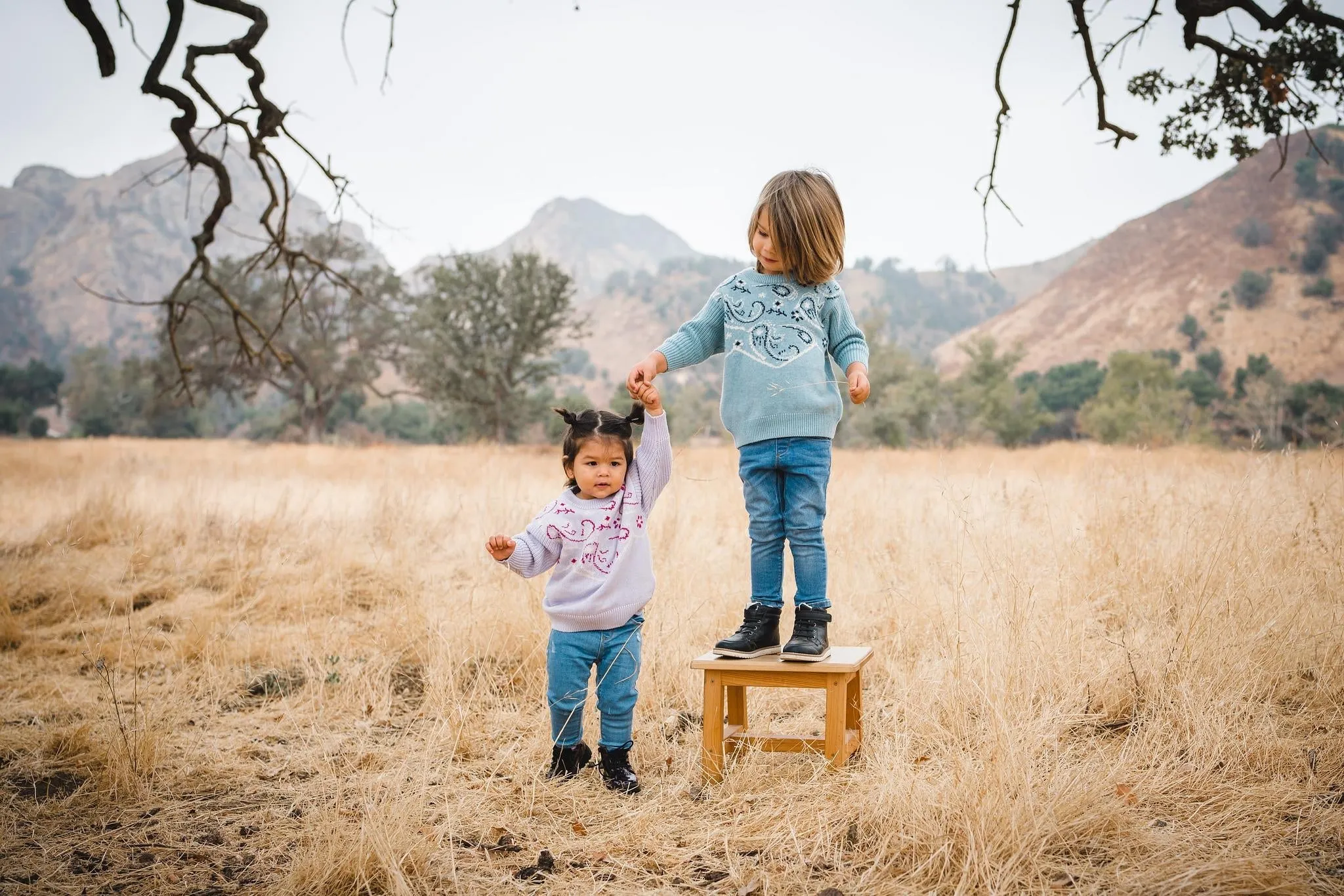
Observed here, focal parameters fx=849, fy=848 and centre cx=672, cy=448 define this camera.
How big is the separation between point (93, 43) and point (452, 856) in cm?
438

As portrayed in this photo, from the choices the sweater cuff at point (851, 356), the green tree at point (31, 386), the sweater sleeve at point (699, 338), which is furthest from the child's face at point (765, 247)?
the green tree at point (31, 386)

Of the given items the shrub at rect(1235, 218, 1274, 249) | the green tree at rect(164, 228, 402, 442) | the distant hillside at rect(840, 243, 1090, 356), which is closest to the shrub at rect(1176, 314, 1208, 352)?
the shrub at rect(1235, 218, 1274, 249)

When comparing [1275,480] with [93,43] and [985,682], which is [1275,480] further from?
[93,43]

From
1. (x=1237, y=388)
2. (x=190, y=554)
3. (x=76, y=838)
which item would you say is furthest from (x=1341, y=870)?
(x=1237, y=388)

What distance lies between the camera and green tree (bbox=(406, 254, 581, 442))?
29.6 m

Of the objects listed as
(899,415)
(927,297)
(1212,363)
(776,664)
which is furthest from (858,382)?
(927,297)

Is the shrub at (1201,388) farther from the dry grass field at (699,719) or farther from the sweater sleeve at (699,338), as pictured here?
the sweater sleeve at (699,338)

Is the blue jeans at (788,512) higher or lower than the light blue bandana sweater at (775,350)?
lower

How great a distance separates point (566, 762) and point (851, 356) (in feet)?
6.23

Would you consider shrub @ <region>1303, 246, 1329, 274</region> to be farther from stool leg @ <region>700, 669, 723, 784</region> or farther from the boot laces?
stool leg @ <region>700, 669, 723, 784</region>

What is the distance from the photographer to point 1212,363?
63938mm

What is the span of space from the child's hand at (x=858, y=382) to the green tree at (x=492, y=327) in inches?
1055

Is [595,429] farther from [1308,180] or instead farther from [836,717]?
[1308,180]

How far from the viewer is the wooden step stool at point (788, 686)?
2994 millimetres
